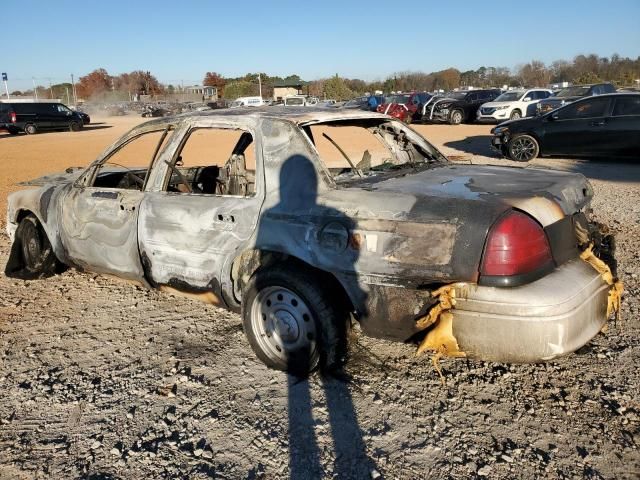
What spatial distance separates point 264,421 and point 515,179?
1.98 metres

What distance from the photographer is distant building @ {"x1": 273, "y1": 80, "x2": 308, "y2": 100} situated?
72.5 meters

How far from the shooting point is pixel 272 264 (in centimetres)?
320

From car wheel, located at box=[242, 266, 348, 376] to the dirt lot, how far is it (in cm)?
14

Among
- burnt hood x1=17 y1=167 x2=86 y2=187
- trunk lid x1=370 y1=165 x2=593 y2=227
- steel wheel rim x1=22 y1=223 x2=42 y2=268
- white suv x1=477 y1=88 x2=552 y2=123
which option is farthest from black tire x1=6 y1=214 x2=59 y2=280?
white suv x1=477 y1=88 x2=552 y2=123

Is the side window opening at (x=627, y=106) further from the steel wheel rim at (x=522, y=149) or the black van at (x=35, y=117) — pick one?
the black van at (x=35, y=117)

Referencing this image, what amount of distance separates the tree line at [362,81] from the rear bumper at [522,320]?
222 feet

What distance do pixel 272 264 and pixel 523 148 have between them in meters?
10.8

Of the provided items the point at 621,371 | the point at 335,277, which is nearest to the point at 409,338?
the point at 335,277

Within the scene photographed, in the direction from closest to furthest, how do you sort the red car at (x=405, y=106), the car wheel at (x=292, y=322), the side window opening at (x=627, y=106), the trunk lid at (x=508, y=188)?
the trunk lid at (x=508, y=188), the car wheel at (x=292, y=322), the side window opening at (x=627, y=106), the red car at (x=405, y=106)

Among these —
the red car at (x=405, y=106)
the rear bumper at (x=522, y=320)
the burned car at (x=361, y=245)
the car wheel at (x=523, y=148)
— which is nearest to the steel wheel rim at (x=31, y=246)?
the burned car at (x=361, y=245)

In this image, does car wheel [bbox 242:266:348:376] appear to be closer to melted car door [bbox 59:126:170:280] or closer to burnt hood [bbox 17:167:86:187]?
melted car door [bbox 59:126:170:280]

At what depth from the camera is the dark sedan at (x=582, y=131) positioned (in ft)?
36.8

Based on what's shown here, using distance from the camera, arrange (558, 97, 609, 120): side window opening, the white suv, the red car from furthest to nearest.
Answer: the red car
the white suv
(558, 97, 609, 120): side window opening

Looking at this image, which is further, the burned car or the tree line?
the tree line
